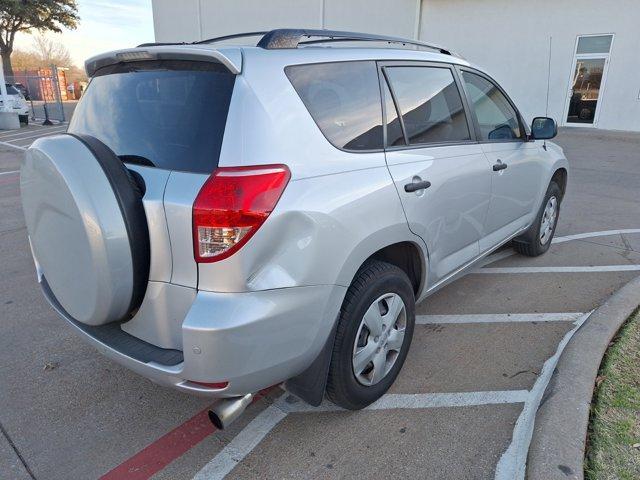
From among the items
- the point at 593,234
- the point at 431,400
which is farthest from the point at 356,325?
the point at 593,234

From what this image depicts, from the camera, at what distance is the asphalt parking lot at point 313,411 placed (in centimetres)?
227

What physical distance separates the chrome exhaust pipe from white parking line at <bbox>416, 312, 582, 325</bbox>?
187 centimetres

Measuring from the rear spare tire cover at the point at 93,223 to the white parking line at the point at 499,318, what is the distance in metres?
2.28

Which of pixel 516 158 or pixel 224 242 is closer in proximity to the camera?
pixel 224 242

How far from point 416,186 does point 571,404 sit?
1421mm

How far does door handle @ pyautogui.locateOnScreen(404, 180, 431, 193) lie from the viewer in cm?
253

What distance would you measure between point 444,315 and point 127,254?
2557mm

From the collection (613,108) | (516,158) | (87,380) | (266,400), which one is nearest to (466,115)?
(516,158)

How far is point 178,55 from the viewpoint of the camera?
210 centimetres

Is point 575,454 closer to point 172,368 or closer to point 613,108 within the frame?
point 172,368

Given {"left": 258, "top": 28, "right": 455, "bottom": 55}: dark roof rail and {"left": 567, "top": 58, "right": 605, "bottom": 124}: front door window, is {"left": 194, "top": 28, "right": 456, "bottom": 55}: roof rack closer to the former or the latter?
{"left": 258, "top": 28, "right": 455, "bottom": 55}: dark roof rail

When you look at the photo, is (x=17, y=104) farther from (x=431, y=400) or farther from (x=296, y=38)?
(x=431, y=400)

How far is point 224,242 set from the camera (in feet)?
5.99

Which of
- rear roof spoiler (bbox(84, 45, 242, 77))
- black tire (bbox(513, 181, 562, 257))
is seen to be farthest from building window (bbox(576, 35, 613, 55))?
rear roof spoiler (bbox(84, 45, 242, 77))
